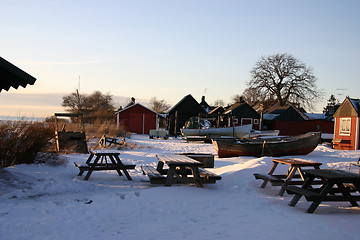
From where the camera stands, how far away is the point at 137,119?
4228 cm

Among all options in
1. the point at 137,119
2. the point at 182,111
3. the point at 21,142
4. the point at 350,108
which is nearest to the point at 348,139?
the point at 350,108

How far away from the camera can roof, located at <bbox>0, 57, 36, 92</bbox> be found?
6148mm

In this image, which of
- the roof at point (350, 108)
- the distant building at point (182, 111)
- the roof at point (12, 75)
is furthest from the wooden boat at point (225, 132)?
the roof at point (12, 75)

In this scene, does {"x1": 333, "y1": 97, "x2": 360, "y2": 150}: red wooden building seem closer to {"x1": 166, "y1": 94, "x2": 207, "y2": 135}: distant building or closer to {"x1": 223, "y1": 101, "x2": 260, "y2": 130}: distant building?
{"x1": 223, "y1": 101, "x2": 260, "y2": 130}: distant building

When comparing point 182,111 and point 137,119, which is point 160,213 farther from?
point 182,111

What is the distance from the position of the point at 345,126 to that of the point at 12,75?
2488 centimetres

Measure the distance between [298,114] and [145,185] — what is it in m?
43.3

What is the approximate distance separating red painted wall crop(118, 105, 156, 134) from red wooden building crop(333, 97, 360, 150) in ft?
77.0

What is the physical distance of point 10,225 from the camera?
456cm

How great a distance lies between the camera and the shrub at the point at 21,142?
7961 millimetres

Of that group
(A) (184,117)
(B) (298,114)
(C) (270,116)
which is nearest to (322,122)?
(B) (298,114)

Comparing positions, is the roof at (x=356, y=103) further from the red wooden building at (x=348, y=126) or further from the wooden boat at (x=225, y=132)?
the wooden boat at (x=225, y=132)

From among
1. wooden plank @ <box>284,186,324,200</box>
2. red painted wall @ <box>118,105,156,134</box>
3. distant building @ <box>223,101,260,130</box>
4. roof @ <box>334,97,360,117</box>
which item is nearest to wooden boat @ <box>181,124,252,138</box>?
roof @ <box>334,97,360,117</box>

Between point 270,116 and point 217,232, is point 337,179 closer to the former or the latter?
point 217,232
